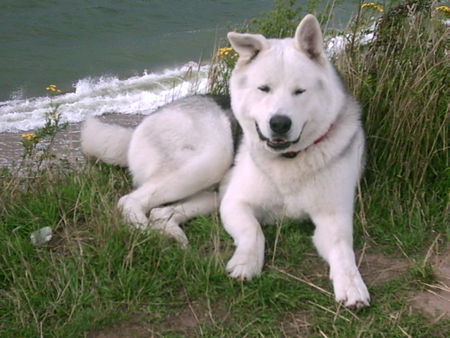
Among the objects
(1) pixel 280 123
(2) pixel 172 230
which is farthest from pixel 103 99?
(1) pixel 280 123

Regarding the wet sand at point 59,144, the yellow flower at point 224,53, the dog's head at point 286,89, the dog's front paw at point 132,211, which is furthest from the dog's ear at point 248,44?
the wet sand at point 59,144

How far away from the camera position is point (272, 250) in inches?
129

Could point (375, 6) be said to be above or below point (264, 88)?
above

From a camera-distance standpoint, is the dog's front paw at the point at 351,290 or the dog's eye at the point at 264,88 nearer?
the dog's front paw at the point at 351,290

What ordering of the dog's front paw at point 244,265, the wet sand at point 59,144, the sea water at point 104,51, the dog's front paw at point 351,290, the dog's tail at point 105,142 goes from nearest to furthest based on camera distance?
1. the dog's front paw at point 351,290
2. the dog's front paw at point 244,265
3. the dog's tail at point 105,142
4. the wet sand at point 59,144
5. the sea water at point 104,51

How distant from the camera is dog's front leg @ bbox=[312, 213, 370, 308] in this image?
272cm

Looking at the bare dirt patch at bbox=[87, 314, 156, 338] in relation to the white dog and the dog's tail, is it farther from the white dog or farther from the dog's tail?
the dog's tail

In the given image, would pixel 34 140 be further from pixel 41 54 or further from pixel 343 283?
pixel 41 54

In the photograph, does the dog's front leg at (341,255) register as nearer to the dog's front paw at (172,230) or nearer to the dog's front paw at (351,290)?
the dog's front paw at (351,290)

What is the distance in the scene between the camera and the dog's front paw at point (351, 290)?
269cm

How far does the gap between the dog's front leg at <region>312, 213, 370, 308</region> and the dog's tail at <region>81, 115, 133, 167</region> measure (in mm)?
1625

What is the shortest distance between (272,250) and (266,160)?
54cm

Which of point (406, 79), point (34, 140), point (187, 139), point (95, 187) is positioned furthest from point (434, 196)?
point (34, 140)

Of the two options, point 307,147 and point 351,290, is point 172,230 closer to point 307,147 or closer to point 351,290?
point 307,147
